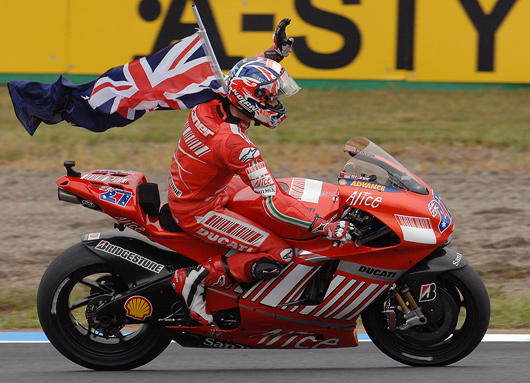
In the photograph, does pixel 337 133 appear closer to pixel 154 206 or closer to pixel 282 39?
pixel 282 39

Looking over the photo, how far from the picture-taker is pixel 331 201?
17.8ft

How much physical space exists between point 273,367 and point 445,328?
1042 millimetres

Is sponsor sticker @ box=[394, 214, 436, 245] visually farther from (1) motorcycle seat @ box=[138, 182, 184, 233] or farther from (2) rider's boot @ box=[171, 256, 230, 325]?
(1) motorcycle seat @ box=[138, 182, 184, 233]

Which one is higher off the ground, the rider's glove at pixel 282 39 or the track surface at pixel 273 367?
the rider's glove at pixel 282 39

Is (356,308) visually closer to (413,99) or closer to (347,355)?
(347,355)

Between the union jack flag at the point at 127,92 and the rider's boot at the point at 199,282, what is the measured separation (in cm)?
95

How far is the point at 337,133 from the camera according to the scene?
11.8 meters

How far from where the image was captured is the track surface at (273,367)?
5.34m

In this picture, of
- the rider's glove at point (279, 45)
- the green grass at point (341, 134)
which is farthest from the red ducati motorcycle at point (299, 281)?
the green grass at point (341, 134)

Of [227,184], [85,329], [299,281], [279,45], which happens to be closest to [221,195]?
[227,184]

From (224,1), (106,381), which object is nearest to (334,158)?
(224,1)

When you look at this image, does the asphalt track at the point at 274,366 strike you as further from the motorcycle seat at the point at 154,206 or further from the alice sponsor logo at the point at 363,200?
the alice sponsor logo at the point at 363,200

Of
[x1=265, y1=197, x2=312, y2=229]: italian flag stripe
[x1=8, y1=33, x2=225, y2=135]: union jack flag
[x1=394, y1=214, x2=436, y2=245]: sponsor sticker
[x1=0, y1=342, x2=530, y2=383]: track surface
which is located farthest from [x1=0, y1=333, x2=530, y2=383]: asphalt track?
[x1=8, y1=33, x2=225, y2=135]: union jack flag

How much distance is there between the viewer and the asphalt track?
534cm
